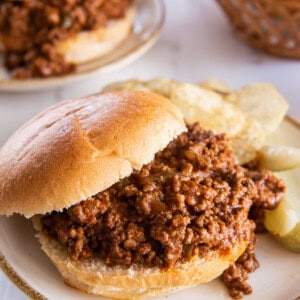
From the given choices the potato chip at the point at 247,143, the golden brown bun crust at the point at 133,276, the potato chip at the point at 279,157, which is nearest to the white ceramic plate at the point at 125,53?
the potato chip at the point at 247,143

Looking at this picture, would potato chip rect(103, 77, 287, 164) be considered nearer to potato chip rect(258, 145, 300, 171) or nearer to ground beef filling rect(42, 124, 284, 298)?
potato chip rect(258, 145, 300, 171)

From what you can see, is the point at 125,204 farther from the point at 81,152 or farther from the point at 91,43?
the point at 91,43

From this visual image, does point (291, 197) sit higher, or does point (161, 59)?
point (291, 197)

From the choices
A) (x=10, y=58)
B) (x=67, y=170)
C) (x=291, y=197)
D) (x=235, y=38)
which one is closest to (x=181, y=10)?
(x=235, y=38)

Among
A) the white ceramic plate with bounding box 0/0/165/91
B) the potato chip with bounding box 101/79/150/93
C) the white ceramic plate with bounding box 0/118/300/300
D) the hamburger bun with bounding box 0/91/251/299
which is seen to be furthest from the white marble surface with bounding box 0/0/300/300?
the hamburger bun with bounding box 0/91/251/299

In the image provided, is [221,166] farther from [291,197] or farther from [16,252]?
[16,252]

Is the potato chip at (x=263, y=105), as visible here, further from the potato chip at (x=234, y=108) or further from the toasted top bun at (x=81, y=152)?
the toasted top bun at (x=81, y=152)
